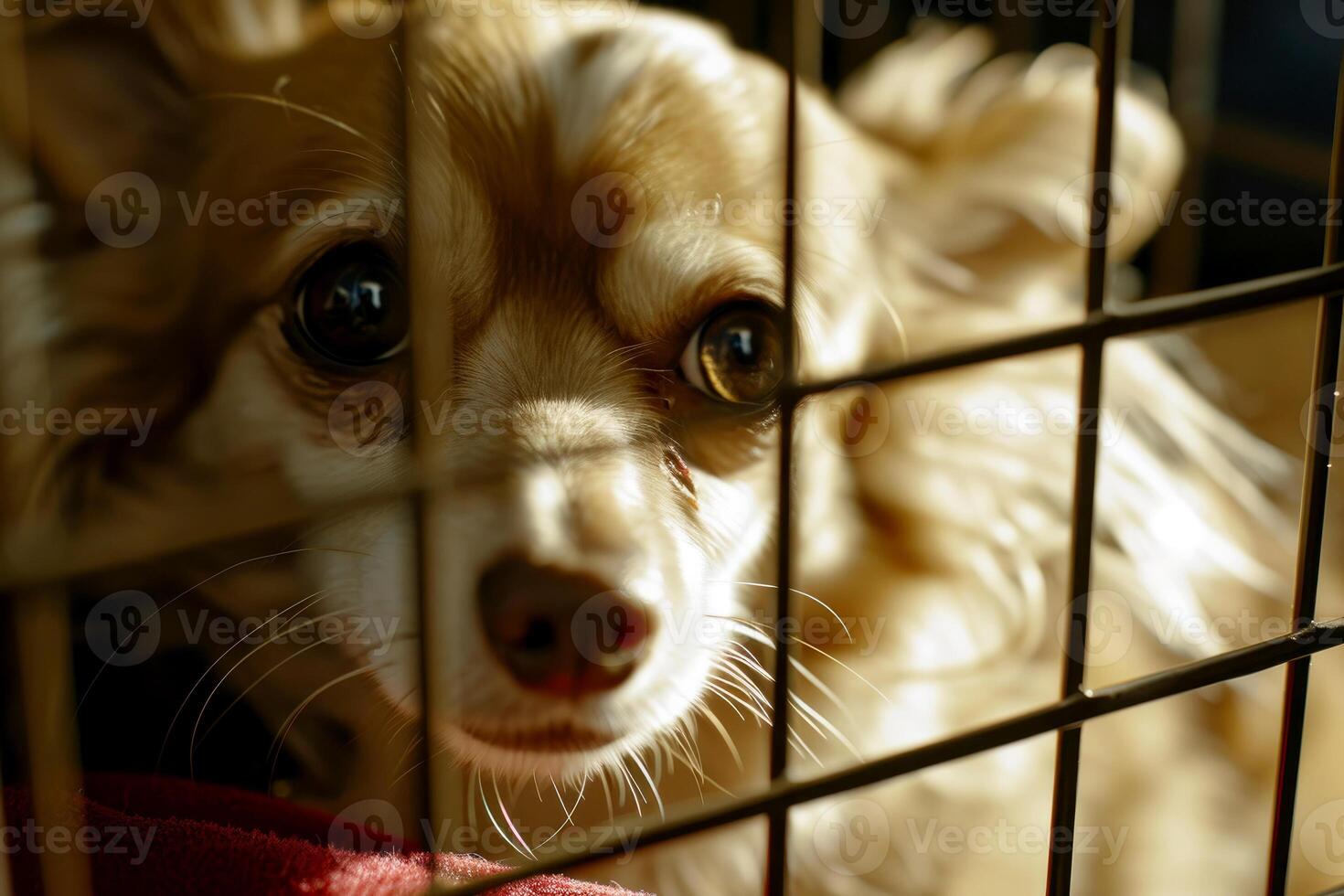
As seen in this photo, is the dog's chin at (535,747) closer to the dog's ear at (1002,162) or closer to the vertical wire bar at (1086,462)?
the vertical wire bar at (1086,462)

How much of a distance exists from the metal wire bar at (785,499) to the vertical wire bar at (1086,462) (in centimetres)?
20

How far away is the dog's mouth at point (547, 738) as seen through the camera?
86cm

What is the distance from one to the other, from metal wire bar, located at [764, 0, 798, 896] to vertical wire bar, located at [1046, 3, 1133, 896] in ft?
0.64

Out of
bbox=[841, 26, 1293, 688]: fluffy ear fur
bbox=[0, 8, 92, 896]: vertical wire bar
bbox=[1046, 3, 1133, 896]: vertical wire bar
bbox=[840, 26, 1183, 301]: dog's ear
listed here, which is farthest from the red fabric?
bbox=[840, 26, 1183, 301]: dog's ear

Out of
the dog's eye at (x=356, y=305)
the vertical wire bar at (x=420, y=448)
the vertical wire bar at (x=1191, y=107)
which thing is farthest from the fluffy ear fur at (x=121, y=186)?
the vertical wire bar at (x=1191, y=107)

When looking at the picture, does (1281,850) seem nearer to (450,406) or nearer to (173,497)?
(450,406)

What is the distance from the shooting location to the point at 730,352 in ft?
3.40

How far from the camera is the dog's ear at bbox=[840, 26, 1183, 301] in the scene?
4.70 feet

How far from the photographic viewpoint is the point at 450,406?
0.91 meters

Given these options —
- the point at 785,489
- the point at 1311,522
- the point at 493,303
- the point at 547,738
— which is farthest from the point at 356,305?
the point at 1311,522

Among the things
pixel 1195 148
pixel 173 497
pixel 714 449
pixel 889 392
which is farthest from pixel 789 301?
pixel 1195 148

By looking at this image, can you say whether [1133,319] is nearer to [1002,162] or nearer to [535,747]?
[535,747]

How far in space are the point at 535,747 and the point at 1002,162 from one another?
0.91 m

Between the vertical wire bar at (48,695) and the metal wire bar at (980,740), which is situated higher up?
the vertical wire bar at (48,695)
